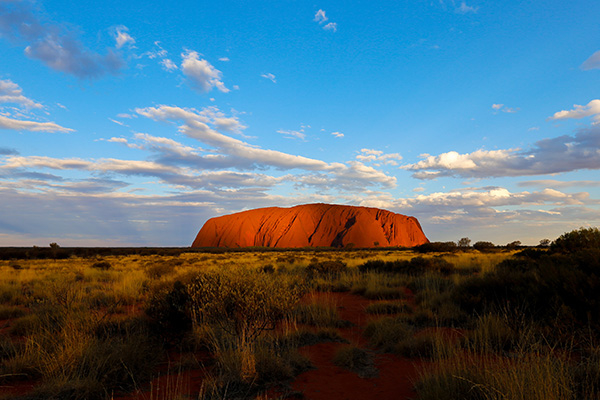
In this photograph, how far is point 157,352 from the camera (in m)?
5.11

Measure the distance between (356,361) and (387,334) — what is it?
3.76 ft

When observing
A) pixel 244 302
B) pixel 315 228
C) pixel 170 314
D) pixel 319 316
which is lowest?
pixel 319 316

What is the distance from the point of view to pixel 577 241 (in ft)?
43.8

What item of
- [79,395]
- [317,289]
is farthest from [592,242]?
[79,395]

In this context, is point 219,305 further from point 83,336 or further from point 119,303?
point 119,303

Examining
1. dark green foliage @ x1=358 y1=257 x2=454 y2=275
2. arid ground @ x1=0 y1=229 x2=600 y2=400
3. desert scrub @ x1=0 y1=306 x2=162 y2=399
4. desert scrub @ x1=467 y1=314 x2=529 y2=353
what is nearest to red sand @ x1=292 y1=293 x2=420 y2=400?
arid ground @ x1=0 y1=229 x2=600 y2=400

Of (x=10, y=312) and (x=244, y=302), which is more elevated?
(x=244, y=302)

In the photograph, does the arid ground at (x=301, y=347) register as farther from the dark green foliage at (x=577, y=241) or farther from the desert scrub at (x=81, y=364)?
the dark green foliage at (x=577, y=241)

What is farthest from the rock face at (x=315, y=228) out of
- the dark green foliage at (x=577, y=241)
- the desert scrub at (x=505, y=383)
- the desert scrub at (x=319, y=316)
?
the desert scrub at (x=505, y=383)

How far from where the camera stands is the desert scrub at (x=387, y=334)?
5.63m

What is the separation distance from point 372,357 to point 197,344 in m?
3.14

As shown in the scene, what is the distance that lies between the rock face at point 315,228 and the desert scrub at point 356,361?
3017 inches

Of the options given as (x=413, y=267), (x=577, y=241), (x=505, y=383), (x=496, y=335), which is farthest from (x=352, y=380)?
(x=577, y=241)

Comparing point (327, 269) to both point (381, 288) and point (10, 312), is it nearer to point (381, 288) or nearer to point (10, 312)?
point (381, 288)
